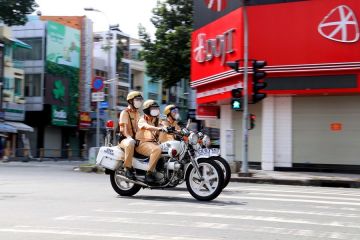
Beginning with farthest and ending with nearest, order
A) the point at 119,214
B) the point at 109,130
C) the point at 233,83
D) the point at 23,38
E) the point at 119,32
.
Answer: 1. the point at 119,32
2. the point at 23,38
3. the point at 233,83
4. the point at 109,130
5. the point at 119,214

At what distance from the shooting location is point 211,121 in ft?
101

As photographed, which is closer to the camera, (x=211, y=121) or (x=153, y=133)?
(x=153, y=133)

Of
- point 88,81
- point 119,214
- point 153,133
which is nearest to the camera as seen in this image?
point 119,214

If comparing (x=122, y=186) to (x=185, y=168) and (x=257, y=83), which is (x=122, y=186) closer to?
(x=185, y=168)

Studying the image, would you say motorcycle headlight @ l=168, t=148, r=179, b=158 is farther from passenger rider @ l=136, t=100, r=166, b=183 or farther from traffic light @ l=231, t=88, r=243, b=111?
traffic light @ l=231, t=88, r=243, b=111

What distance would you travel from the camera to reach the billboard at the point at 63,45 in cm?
4438

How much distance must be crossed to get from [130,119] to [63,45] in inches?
1440

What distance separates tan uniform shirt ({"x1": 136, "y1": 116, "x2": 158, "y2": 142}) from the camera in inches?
404

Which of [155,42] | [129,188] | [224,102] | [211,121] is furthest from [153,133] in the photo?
[155,42]

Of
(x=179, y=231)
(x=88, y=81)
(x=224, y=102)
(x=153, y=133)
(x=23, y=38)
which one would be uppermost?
(x=23, y=38)

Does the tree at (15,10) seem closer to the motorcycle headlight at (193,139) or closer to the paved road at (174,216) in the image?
the paved road at (174,216)

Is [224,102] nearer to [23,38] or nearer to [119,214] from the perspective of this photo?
[119,214]

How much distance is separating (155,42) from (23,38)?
16599 mm

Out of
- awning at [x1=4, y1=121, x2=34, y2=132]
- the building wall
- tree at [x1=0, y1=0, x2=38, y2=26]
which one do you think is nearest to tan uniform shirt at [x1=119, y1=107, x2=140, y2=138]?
the building wall
